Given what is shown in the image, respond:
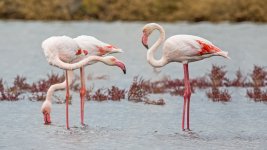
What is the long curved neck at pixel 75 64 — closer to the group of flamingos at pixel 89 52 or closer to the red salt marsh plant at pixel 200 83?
the group of flamingos at pixel 89 52

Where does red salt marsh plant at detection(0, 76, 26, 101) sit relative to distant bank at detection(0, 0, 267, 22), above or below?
below

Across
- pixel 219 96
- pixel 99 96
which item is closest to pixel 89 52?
pixel 99 96

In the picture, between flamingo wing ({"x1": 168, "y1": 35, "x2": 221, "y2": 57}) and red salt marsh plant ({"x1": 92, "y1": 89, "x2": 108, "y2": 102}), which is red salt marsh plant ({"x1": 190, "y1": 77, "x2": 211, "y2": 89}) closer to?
red salt marsh plant ({"x1": 92, "y1": 89, "x2": 108, "y2": 102})

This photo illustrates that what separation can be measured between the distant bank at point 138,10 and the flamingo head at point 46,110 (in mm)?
28808

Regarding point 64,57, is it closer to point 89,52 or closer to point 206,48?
point 89,52

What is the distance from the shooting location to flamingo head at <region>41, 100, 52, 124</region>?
1412cm

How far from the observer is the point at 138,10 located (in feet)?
144

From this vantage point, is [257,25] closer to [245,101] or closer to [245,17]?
[245,17]

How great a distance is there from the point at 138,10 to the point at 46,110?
98.7 ft

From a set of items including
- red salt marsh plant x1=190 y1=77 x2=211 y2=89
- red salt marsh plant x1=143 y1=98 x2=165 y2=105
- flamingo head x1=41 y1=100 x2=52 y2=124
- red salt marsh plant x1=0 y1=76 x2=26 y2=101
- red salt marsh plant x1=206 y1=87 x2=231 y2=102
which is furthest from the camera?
red salt marsh plant x1=190 y1=77 x2=211 y2=89

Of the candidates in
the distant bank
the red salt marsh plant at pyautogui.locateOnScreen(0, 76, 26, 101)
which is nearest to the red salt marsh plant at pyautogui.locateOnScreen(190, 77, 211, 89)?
the red salt marsh plant at pyautogui.locateOnScreen(0, 76, 26, 101)

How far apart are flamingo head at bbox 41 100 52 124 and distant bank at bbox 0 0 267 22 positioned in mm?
28808

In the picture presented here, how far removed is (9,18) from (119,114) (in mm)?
30252

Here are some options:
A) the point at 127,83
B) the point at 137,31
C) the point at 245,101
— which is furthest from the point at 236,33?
the point at 245,101
